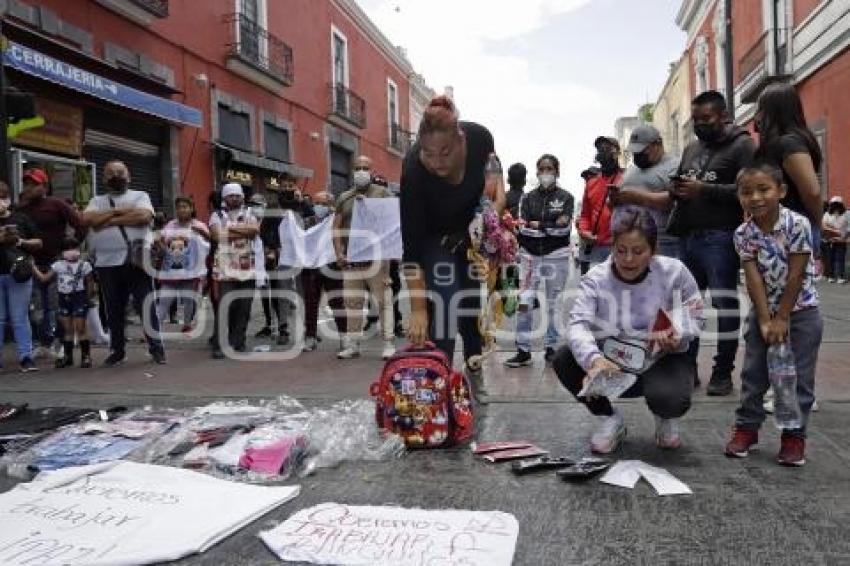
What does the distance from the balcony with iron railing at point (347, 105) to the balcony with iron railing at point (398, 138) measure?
4.30 meters

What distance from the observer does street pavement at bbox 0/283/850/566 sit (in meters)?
2.50

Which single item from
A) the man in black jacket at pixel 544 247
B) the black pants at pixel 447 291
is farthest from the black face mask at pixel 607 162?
the black pants at pixel 447 291

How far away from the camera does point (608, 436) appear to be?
3619 mm

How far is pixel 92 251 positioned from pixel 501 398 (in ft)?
12.9

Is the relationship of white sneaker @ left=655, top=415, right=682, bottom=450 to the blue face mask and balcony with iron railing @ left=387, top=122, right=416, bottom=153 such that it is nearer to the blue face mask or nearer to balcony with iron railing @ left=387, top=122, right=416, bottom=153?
the blue face mask

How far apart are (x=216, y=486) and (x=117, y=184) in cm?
444

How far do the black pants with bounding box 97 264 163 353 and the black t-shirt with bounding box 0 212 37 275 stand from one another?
2.15 feet

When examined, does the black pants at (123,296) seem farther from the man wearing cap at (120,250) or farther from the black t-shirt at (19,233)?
the black t-shirt at (19,233)

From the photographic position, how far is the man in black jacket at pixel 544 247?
6.19 m

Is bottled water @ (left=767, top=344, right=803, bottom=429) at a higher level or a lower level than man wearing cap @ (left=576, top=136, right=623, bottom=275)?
lower

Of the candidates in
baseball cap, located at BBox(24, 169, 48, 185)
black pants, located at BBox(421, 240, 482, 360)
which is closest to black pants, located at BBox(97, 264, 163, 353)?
baseball cap, located at BBox(24, 169, 48, 185)

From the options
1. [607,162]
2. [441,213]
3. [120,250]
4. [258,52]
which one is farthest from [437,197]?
[258,52]

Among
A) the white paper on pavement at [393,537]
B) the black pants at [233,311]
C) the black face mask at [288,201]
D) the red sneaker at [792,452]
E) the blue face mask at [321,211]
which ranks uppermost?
the black face mask at [288,201]

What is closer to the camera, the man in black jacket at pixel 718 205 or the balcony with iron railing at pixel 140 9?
the man in black jacket at pixel 718 205
